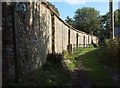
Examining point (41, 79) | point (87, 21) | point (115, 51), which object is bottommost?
point (41, 79)

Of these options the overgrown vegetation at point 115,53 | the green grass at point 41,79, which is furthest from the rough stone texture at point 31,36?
the overgrown vegetation at point 115,53

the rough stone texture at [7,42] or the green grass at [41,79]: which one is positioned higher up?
the rough stone texture at [7,42]

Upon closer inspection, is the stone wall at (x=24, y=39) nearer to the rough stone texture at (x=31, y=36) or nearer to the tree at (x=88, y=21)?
the rough stone texture at (x=31, y=36)

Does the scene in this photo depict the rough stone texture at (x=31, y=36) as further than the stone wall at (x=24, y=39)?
Yes

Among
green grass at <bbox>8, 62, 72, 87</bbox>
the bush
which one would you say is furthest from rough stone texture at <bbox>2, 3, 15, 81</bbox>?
the bush

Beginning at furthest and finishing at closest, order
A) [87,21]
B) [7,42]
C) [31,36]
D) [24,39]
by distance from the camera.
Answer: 1. [87,21]
2. [31,36]
3. [24,39]
4. [7,42]

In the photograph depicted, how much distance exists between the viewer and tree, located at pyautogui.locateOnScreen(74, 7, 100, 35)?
7850cm

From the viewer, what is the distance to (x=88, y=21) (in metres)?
81.0

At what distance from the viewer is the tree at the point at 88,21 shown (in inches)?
3091

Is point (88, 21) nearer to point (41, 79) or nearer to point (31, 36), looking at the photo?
point (31, 36)

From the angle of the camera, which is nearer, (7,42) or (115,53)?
(7,42)

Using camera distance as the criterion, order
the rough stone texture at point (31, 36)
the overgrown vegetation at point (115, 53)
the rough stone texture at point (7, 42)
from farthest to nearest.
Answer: the overgrown vegetation at point (115, 53) → the rough stone texture at point (31, 36) → the rough stone texture at point (7, 42)

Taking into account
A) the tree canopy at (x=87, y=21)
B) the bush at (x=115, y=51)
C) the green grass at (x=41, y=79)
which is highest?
the tree canopy at (x=87, y=21)

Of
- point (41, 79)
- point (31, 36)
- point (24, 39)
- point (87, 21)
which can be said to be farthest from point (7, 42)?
point (87, 21)
